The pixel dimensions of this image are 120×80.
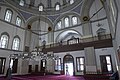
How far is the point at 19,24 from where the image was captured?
14.1m

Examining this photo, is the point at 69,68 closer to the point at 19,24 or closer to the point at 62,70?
the point at 62,70

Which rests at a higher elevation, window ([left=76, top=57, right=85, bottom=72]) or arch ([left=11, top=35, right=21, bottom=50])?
arch ([left=11, top=35, right=21, bottom=50])

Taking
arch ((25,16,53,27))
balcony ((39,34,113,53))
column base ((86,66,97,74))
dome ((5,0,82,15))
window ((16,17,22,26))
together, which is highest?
dome ((5,0,82,15))

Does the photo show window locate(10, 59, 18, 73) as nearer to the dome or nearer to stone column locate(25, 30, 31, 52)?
stone column locate(25, 30, 31, 52)

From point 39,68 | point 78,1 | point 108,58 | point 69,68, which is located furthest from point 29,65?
point 78,1

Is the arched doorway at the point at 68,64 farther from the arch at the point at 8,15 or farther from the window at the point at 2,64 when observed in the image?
the arch at the point at 8,15

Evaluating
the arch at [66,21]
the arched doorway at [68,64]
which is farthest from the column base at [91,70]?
the arch at [66,21]

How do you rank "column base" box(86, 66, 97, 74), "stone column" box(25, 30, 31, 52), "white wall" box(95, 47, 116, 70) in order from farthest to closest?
1. "stone column" box(25, 30, 31, 52)
2. "column base" box(86, 66, 97, 74)
3. "white wall" box(95, 47, 116, 70)

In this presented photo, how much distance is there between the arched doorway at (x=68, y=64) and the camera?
12.6 m

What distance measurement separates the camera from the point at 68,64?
507 inches

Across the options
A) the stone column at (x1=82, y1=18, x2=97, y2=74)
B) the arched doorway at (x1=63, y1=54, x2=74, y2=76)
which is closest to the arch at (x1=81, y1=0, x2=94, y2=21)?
the stone column at (x1=82, y1=18, x2=97, y2=74)

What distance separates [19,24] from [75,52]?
351 inches

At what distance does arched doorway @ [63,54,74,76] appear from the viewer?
41.3ft

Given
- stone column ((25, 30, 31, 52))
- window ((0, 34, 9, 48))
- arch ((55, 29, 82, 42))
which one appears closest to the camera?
window ((0, 34, 9, 48))
